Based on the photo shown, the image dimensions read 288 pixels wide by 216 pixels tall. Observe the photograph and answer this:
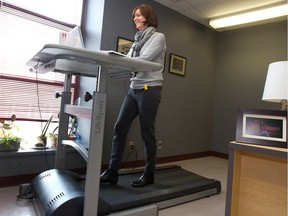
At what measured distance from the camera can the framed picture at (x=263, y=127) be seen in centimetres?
102

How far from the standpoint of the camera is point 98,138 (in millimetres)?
1264

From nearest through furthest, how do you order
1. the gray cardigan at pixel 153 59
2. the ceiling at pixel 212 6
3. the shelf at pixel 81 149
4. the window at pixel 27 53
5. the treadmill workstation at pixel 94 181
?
the treadmill workstation at pixel 94 181, the shelf at pixel 81 149, the gray cardigan at pixel 153 59, the window at pixel 27 53, the ceiling at pixel 212 6

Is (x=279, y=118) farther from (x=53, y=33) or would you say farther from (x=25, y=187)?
(x=53, y=33)

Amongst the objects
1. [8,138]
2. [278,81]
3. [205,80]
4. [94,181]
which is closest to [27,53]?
[8,138]

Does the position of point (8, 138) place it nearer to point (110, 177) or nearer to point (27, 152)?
point (27, 152)

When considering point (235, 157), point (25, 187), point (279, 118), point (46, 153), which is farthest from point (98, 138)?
point (46, 153)

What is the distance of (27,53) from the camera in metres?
2.41

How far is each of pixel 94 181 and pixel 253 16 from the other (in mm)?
3188

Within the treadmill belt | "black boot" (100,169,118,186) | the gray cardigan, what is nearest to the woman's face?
the gray cardigan

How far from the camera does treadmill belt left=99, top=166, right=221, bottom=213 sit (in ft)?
5.31

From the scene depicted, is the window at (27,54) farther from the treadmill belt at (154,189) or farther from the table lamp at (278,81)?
the table lamp at (278,81)

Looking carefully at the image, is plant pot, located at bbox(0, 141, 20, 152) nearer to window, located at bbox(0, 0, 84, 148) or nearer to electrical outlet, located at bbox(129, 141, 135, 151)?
window, located at bbox(0, 0, 84, 148)

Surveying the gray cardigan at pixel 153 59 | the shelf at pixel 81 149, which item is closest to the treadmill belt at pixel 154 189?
the shelf at pixel 81 149

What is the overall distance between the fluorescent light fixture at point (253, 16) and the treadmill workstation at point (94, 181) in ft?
7.94
